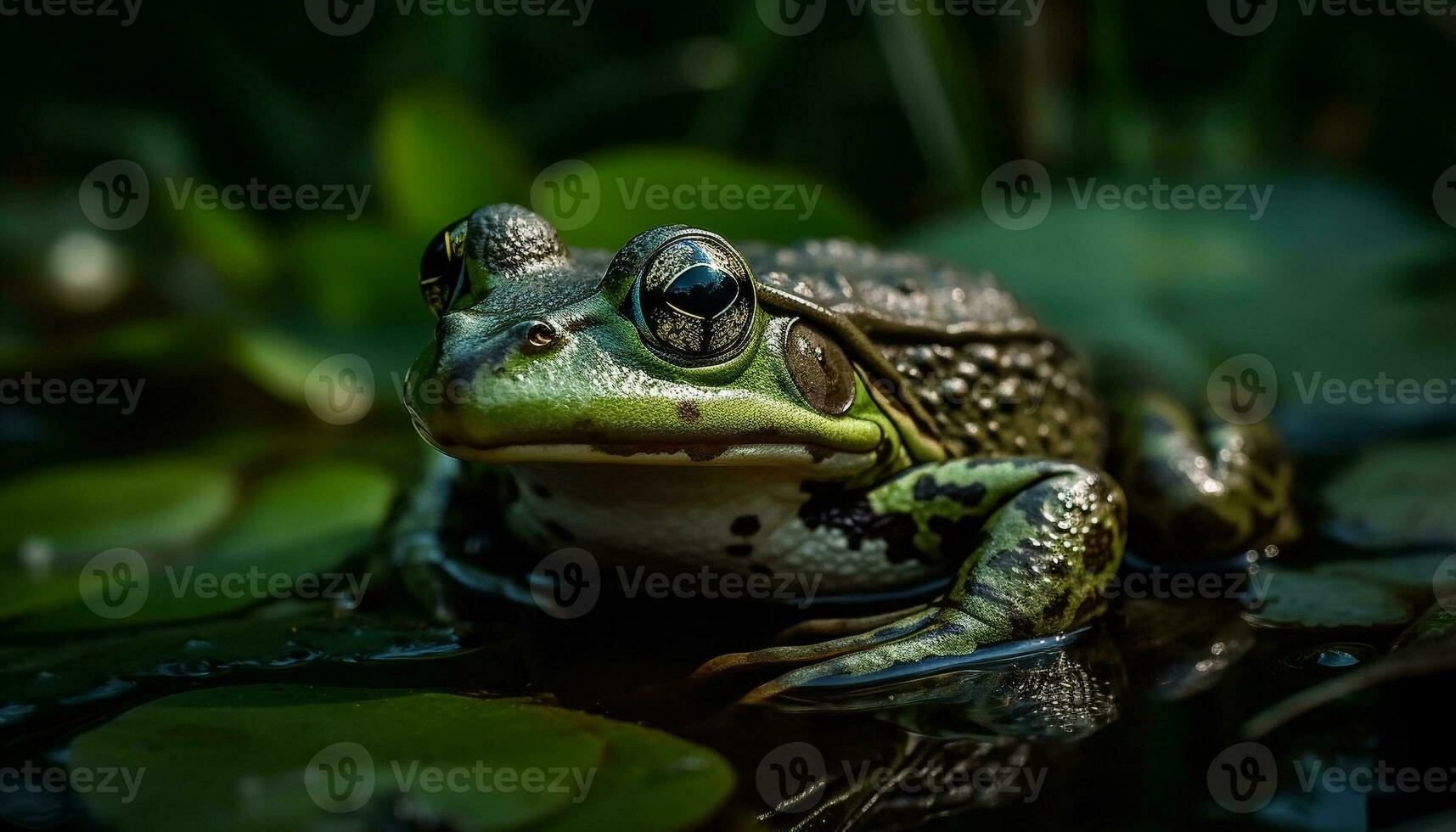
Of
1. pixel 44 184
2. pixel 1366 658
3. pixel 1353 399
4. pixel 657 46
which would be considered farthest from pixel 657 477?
pixel 44 184

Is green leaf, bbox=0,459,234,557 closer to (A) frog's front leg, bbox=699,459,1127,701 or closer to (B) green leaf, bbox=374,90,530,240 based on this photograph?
(B) green leaf, bbox=374,90,530,240

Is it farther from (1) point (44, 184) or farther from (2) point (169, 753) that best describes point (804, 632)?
(1) point (44, 184)

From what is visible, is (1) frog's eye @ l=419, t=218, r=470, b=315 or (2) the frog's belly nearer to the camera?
(2) the frog's belly

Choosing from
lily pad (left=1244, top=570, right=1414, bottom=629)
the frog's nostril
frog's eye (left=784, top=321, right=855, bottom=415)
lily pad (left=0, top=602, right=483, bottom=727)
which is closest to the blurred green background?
lily pad (left=1244, top=570, right=1414, bottom=629)

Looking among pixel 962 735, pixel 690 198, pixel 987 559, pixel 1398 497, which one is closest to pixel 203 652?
pixel 962 735

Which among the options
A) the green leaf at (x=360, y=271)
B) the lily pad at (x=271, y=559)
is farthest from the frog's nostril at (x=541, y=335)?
the green leaf at (x=360, y=271)

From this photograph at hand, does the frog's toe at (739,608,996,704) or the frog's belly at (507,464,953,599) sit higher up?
the frog's belly at (507,464,953,599)
